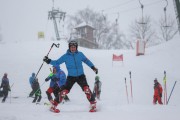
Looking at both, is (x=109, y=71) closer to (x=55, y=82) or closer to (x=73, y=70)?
(x=55, y=82)

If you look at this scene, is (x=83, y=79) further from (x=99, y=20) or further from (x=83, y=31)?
(x=99, y=20)

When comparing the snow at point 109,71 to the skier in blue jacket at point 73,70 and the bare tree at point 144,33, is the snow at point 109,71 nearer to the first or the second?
the skier in blue jacket at point 73,70

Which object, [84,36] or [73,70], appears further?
[84,36]

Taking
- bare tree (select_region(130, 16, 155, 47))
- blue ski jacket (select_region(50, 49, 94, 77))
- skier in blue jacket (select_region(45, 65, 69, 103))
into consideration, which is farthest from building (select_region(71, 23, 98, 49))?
blue ski jacket (select_region(50, 49, 94, 77))

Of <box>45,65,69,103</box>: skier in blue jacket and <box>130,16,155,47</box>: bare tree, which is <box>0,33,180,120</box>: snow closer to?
<box>45,65,69,103</box>: skier in blue jacket

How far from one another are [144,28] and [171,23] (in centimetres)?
968

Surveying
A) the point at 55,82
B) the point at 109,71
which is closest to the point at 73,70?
the point at 55,82

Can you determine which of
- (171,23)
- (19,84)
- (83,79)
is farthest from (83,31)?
(83,79)

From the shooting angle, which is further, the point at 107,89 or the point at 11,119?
the point at 107,89

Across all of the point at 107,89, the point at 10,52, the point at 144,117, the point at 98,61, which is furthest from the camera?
the point at 10,52

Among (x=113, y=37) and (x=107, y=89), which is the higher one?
(x=113, y=37)

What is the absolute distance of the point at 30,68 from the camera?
25125 millimetres

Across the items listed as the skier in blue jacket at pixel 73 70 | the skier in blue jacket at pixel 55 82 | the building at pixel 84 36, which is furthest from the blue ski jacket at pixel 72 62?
the building at pixel 84 36

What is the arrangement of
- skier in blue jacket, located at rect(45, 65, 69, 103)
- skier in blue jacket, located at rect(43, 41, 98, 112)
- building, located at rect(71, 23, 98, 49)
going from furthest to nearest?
building, located at rect(71, 23, 98, 49) < skier in blue jacket, located at rect(45, 65, 69, 103) < skier in blue jacket, located at rect(43, 41, 98, 112)
